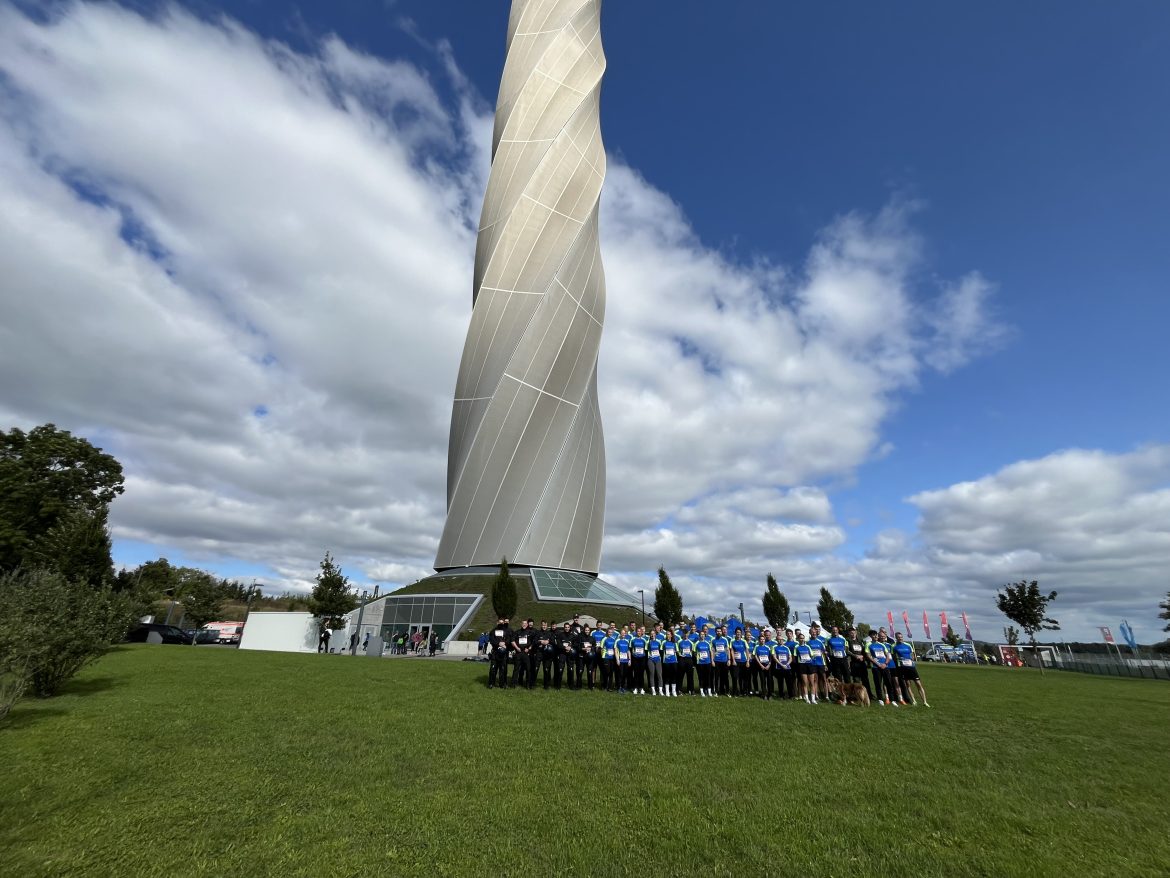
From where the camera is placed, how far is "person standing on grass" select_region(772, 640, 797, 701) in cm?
1166

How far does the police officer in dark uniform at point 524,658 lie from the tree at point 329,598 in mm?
17940

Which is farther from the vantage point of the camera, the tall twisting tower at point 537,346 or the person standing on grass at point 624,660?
the tall twisting tower at point 537,346

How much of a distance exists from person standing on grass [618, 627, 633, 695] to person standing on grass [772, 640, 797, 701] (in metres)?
3.10

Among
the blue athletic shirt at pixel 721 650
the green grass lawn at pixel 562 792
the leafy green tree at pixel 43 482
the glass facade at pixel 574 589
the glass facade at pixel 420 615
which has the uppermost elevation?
the leafy green tree at pixel 43 482

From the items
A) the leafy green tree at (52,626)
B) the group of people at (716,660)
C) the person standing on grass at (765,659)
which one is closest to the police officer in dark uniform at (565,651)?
the group of people at (716,660)

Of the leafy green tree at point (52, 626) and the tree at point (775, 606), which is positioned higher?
the tree at point (775, 606)

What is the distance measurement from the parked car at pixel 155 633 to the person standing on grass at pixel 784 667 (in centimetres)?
3346

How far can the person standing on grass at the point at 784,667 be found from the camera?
1166 centimetres

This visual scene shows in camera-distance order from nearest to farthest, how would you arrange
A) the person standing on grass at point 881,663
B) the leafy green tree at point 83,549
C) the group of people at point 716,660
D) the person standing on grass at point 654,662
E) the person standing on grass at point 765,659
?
the person standing on grass at point 881,663 < the group of people at point 716,660 < the person standing on grass at point 765,659 < the person standing on grass at point 654,662 < the leafy green tree at point 83,549

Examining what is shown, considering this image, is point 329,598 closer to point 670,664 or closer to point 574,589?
point 574,589

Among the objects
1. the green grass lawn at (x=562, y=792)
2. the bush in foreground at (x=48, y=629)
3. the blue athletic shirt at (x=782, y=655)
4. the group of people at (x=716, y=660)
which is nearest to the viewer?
the green grass lawn at (x=562, y=792)

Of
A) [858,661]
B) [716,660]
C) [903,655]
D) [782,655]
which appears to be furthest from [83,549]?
[903,655]

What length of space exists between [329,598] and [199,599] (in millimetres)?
43842

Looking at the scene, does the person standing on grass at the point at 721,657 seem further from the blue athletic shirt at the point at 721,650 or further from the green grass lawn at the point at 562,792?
the green grass lawn at the point at 562,792
